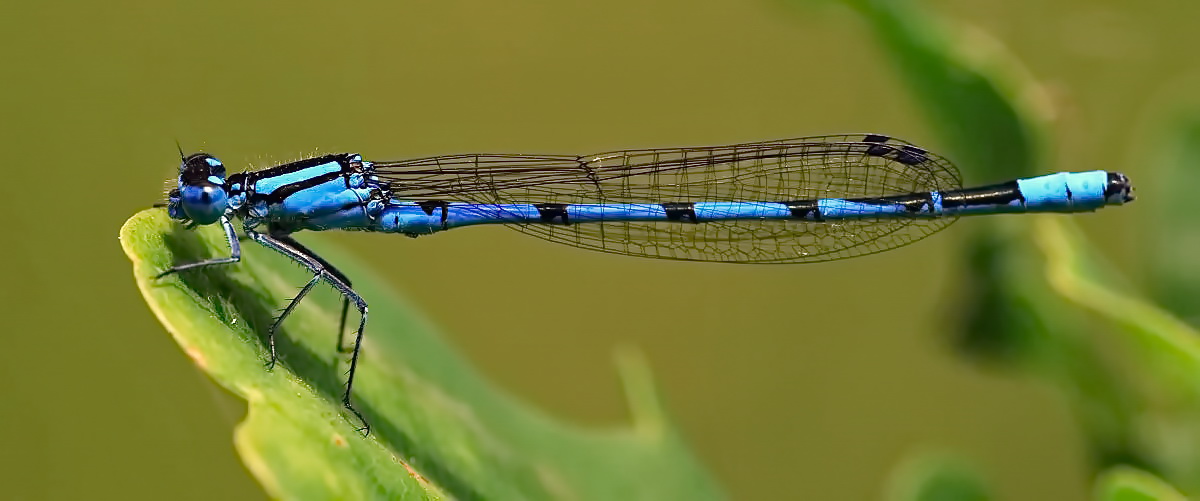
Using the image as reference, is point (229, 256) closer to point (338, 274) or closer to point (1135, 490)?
point (338, 274)

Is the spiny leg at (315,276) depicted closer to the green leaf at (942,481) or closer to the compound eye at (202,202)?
the compound eye at (202,202)

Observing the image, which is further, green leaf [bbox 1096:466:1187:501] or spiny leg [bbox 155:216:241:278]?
spiny leg [bbox 155:216:241:278]

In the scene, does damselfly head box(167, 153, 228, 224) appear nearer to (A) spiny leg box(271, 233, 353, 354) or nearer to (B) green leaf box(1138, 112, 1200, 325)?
(A) spiny leg box(271, 233, 353, 354)

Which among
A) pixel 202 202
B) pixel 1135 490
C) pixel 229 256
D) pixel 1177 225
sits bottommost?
pixel 1135 490

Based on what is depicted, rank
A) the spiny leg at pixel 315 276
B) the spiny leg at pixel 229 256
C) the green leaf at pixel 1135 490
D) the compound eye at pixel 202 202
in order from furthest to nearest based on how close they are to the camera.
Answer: the compound eye at pixel 202 202, the spiny leg at pixel 315 276, the spiny leg at pixel 229 256, the green leaf at pixel 1135 490

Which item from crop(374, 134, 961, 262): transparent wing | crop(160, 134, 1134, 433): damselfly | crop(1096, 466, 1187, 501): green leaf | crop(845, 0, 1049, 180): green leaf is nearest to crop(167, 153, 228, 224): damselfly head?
crop(160, 134, 1134, 433): damselfly

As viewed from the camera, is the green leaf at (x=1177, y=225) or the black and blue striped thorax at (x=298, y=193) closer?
the black and blue striped thorax at (x=298, y=193)

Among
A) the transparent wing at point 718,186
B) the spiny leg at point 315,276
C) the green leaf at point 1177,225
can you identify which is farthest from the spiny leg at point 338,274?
the green leaf at point 1177,225

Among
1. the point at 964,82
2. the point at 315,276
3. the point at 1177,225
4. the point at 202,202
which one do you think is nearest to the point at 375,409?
the point at 315,276
